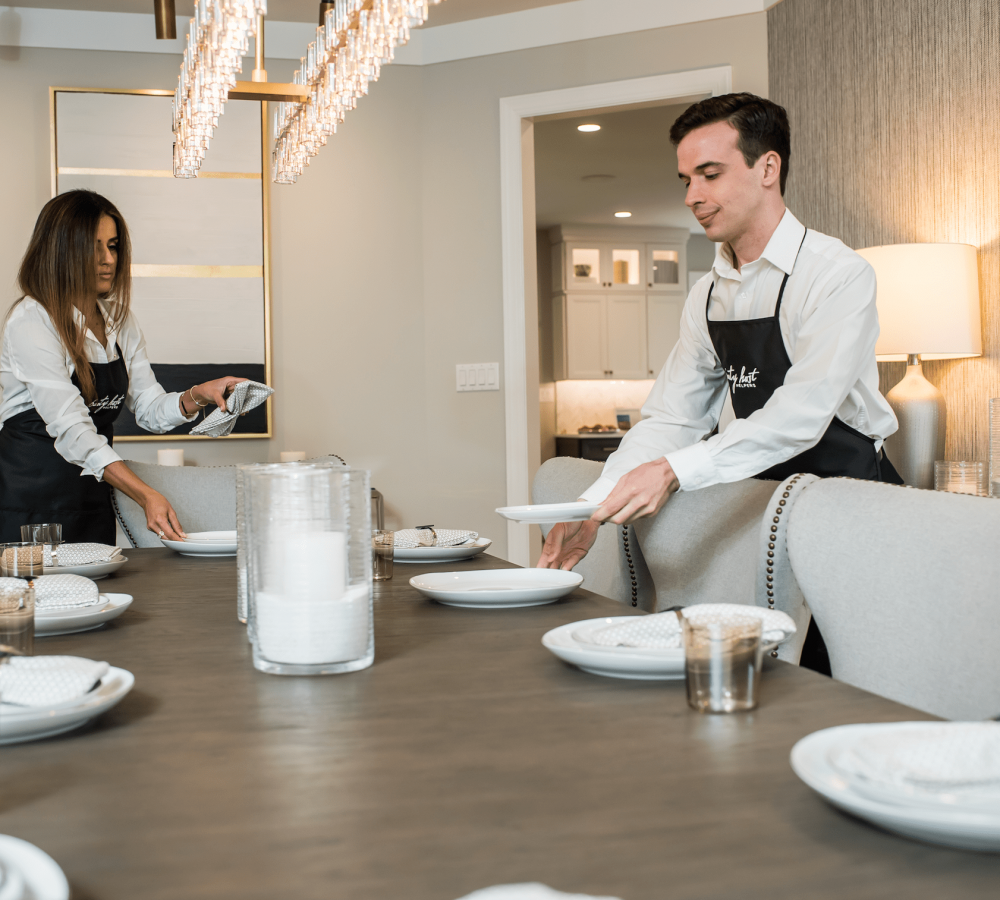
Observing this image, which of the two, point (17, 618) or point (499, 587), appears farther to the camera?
point (499, 587)

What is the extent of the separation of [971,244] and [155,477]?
2480 millimetres

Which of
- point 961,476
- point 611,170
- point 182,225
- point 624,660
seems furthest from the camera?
point 611,170

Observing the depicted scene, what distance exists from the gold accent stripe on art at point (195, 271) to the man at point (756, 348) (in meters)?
2.11

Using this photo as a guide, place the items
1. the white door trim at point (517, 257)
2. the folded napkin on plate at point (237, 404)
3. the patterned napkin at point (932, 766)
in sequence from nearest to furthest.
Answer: the patterned napkin at point (932, 766) < the folded napkin on plate at point (237, 404) < the white door trim at point (517, 257)

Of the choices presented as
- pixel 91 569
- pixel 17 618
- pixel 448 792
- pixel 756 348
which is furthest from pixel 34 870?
pixel 756 348

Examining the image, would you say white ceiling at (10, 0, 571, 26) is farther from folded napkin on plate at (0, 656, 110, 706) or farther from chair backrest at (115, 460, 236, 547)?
folded napkin on plate at (0, 656, 110, 706)

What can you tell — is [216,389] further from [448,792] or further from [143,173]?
[448,792]

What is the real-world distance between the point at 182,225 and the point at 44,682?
125 inches

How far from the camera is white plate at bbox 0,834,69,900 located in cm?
44

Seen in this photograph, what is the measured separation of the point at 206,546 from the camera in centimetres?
183

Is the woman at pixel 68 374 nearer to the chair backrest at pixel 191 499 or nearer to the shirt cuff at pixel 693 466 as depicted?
the chair backrest at pixel 191 499

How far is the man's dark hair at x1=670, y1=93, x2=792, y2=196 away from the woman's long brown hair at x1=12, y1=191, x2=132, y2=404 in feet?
4.95

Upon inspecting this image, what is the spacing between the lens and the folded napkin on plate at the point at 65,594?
3.93 feet

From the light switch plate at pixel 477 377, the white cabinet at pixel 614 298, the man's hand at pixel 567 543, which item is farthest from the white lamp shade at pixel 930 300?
the white cabinet at pixel 614 298
